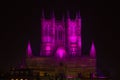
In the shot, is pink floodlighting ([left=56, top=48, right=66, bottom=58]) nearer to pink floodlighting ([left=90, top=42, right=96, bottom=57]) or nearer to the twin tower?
the twin tower

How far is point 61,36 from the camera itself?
30.3 m

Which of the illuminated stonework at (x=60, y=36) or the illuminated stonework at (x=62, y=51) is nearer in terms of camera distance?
the illuminated stonework at (x=62, y=51)

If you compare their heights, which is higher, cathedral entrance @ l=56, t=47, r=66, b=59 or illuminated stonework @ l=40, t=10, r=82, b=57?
illuminated stonework @ l=40, t=10, r=82, b=57

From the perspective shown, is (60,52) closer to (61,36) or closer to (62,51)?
(62,51)

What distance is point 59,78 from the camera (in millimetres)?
27000

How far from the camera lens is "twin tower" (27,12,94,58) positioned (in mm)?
29703

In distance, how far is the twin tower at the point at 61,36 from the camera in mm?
29703

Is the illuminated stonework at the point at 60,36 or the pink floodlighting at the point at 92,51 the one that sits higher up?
the illuminated stonework at the point at 60,36

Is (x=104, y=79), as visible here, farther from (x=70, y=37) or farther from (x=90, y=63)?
(x=70, y=37)

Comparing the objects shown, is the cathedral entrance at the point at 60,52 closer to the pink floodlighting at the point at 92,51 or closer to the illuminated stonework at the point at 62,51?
the illuminated stonework at the point at 62,51

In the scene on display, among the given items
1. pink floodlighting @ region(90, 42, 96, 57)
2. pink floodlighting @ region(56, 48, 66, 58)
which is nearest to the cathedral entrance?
pink floodlighting @ region(56, 48, 66, 58)

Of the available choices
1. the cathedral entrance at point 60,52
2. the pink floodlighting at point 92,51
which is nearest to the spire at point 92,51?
the pink floodlighting at point 92,51

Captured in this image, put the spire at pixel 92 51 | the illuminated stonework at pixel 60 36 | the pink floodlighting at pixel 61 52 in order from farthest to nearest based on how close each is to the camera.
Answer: the illuminated stonework at pixel 60 36 → the pink floodlighting at pixel 61 52 → the spire at pixel 92 51

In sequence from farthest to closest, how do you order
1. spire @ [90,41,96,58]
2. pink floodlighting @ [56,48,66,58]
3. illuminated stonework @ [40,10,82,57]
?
illuminated stonework @ [40,10,82,57] < pink floodlighting @ [56,48,66,58] < spire @ [90,41,96,58]
